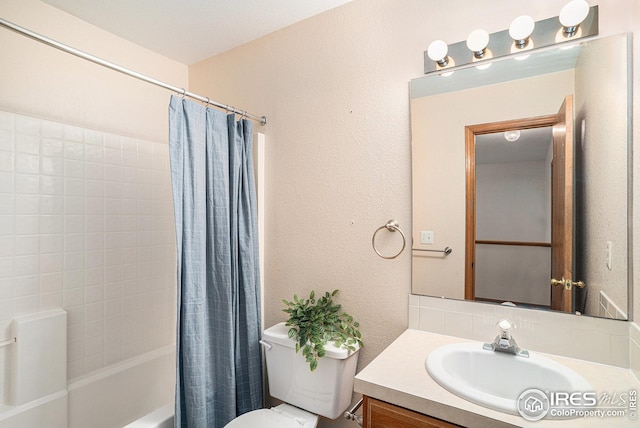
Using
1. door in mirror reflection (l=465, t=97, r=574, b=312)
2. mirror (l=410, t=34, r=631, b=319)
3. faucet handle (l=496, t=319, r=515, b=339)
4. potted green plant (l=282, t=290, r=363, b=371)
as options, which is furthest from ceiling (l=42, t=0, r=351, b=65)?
faucet handle (l=496, t=319, r=515, b=339)

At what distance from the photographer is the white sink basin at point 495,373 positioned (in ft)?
3.41

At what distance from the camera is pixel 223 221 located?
1.69 m

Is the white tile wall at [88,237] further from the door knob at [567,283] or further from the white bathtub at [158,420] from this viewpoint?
the door knob at [567,283]

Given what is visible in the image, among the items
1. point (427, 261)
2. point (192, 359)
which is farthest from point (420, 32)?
point (192, 359)

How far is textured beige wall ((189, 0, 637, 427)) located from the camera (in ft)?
5.09

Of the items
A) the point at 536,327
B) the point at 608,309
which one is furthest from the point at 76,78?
the point at 608,309

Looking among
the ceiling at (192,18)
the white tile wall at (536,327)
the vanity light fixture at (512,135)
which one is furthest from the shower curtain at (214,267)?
the vanity light fixture at (512,135)

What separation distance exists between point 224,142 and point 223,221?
406mm

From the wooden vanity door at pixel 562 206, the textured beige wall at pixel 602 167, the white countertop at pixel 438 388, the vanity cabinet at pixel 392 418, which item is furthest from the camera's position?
the wooden vanity door at pixel 562 206

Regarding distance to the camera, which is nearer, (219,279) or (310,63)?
(219,279)

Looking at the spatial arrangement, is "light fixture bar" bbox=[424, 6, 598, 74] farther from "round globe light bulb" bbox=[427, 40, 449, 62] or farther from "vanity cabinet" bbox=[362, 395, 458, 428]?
"vanity cabinet" bbox=[362, 395, 458, 428]

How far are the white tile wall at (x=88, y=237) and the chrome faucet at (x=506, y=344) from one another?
1988 millimetres

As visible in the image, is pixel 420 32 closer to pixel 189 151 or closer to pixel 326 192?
pixel 326 192

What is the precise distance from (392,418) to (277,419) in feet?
2.28
